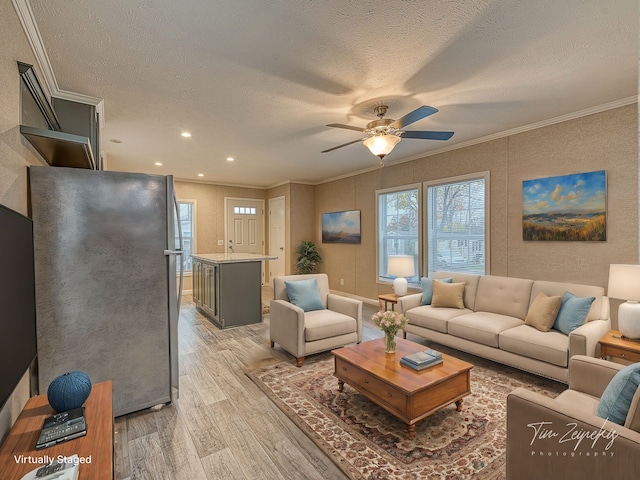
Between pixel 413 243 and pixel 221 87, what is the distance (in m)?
3.74

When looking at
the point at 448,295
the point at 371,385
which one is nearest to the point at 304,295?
the point at 371,385

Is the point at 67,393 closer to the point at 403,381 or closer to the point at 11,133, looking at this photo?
the point at 11,133

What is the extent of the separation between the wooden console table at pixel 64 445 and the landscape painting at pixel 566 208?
13.7 feet

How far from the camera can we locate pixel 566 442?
133 centimetres

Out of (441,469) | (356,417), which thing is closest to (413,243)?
(356,417)

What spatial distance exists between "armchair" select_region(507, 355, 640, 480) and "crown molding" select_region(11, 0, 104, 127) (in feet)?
10.7

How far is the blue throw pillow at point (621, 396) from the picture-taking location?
130 cm

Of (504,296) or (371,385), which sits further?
(504,296)

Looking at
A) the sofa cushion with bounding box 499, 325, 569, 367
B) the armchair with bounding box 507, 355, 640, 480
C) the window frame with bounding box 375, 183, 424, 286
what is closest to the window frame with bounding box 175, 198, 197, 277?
the window frame with bounding box 375, 183, 424, 286

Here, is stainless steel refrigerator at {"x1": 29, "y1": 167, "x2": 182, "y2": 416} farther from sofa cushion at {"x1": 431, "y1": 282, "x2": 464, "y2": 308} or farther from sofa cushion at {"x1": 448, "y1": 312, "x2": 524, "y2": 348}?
sofa cushion at {"x1": 431, "y1": 282, "x2": 464, "y2": 308}

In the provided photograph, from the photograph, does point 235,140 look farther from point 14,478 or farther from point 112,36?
point 14,478

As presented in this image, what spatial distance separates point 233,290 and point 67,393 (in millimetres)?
3183

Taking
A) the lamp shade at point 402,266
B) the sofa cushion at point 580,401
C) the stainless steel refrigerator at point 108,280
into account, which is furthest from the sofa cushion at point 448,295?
the stainless steel refrigerator at point 108,280

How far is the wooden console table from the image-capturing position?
107 centimetres
